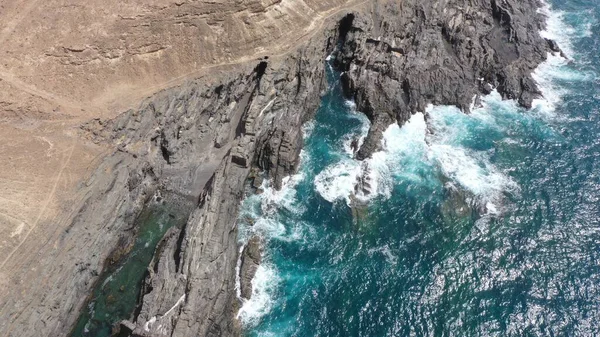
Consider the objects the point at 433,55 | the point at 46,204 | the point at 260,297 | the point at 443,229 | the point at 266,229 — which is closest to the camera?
the point at 260,297

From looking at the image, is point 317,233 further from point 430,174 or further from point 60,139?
point 60,139

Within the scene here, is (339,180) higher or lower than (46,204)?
lower

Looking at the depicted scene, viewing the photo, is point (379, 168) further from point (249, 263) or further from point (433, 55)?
point (433, 55)

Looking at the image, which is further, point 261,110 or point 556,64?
point 556,64

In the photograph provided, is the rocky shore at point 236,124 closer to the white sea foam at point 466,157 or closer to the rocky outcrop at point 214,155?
the rocky outcrop at point 214,155

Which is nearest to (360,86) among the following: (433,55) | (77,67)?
(433,55)

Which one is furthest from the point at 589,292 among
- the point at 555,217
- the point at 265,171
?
the point at 265,171

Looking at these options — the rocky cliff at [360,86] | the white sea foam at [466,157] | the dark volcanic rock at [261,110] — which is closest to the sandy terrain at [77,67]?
the dark volcanic rock at [261,110]
